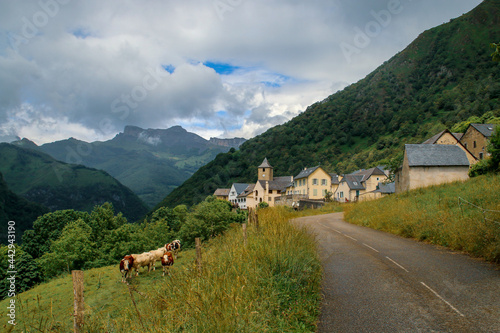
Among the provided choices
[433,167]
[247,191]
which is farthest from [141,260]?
[247,191]

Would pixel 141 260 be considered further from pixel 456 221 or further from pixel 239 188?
pixel 239 188

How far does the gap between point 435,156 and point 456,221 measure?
21561 millimetres

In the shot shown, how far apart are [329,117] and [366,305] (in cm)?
15088

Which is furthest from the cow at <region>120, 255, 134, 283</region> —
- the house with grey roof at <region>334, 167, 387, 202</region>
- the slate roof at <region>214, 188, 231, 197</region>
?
the slate roof at <region>214, 188, 231, 197</region>

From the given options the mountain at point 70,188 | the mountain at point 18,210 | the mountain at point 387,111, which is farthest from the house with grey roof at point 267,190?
the mountain at point 70,188

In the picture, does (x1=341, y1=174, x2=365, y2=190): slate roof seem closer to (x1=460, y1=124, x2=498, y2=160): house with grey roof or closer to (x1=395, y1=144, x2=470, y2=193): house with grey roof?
(x1=460, y1=124, x2=498, y2=160): house with grey roof

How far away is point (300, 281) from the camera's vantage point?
702cm

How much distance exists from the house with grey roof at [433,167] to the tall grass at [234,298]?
25.6 meters

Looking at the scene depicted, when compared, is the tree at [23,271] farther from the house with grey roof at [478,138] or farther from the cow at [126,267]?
the house with grey roof at [478,138]

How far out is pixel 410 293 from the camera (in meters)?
6.86

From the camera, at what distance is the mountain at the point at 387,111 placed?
10575cm

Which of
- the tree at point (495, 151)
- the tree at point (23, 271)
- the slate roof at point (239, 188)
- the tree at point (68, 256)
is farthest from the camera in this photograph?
the slate roof at point (239, 188)

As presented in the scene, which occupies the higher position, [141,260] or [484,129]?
[484,129]

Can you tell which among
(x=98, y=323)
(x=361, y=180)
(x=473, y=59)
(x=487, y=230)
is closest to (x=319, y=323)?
(x=98, y=323)
